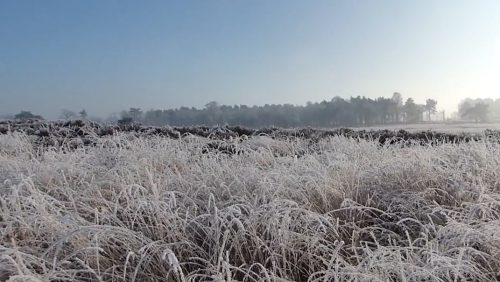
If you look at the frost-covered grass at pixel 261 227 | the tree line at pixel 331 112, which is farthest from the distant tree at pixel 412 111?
the frost-covered grass at pixel 261 227

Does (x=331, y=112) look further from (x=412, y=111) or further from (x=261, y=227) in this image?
(x=261, y=227)

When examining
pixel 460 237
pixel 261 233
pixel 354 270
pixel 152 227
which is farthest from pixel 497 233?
pixel 152 227

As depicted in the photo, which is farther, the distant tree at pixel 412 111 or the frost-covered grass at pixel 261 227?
the distant tree at pixel 412 111

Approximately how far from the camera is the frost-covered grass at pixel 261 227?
215cm

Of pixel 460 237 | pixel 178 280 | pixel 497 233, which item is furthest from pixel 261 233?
pixel 497 233

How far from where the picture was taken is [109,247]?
245cm

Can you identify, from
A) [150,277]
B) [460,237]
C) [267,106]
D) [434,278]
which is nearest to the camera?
[434,278]

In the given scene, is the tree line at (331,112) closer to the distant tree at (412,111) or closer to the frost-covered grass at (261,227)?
the distant tree at (412,111)

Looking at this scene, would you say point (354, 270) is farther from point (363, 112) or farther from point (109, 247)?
point (363, 112)

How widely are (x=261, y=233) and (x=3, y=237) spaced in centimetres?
155

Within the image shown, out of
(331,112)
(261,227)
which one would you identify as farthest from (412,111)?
(261,227)

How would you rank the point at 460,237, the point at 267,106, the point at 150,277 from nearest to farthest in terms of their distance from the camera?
the point at 150,277, the point at 460,237, the point at 267,106

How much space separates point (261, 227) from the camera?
2.64 meters

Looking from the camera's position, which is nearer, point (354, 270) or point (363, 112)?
point (354, 270)
